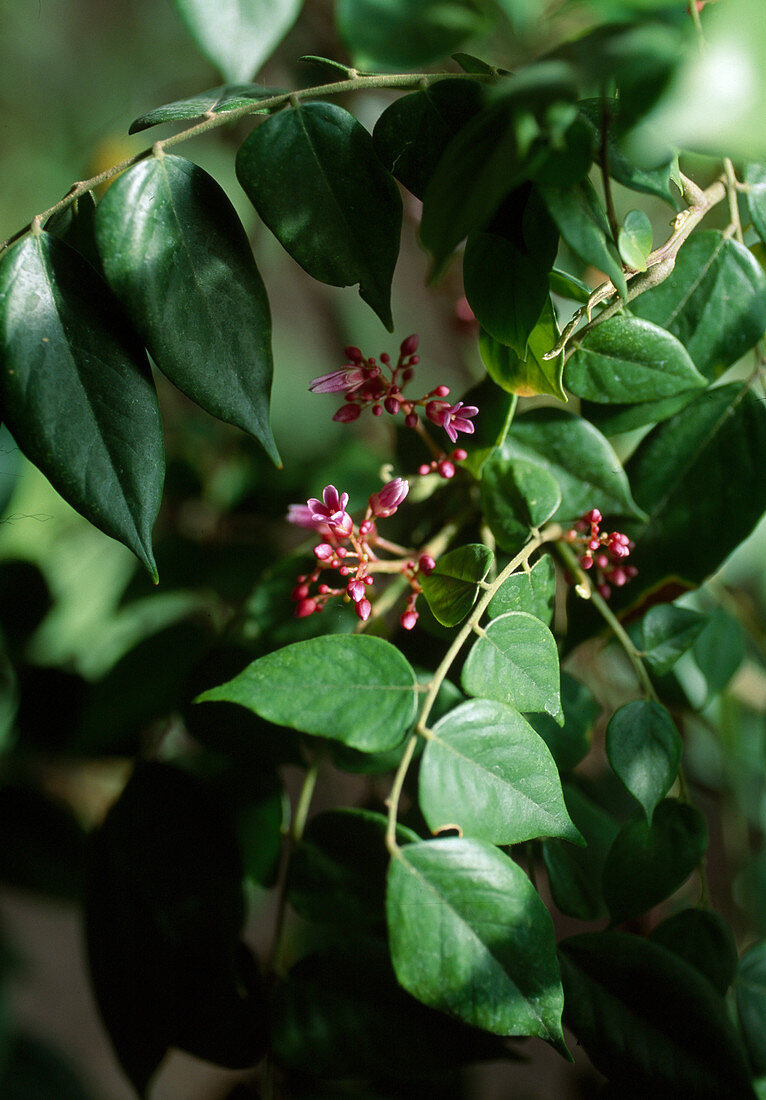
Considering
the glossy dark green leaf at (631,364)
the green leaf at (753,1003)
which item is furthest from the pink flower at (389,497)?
the green leaf at (753,1003)

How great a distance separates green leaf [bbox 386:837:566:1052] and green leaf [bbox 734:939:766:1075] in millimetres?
211

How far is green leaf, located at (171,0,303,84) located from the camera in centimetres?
40

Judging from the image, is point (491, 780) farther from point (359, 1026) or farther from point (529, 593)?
point (359, 1026)

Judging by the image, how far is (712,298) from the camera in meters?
0.38

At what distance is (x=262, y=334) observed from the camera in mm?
323

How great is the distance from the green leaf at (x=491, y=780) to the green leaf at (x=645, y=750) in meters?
0.05

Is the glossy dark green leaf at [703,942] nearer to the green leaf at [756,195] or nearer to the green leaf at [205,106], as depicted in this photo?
the green leaf at [756,195]

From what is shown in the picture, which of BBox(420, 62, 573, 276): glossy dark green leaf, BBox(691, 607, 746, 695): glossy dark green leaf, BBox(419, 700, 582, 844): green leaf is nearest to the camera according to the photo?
BBox(420, 62, 573, 276): glossy dark green leaf

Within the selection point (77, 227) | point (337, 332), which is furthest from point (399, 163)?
point (337, 332)

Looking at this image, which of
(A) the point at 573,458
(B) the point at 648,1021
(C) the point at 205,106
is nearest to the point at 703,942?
(B) the point at 648,1021

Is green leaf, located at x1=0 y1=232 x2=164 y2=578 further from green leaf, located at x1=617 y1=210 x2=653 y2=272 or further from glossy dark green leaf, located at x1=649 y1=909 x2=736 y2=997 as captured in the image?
glossy dark green leaf, located at x1=649 y1=909 x2=736 y2=997

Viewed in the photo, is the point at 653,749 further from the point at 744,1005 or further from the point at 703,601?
the point at 703,601

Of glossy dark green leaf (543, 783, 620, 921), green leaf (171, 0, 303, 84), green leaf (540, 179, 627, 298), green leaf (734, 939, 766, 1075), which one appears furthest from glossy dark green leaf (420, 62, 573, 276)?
green leaf (734, 939, 766, 1075)

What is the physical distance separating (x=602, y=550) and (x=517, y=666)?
0.15 meters
